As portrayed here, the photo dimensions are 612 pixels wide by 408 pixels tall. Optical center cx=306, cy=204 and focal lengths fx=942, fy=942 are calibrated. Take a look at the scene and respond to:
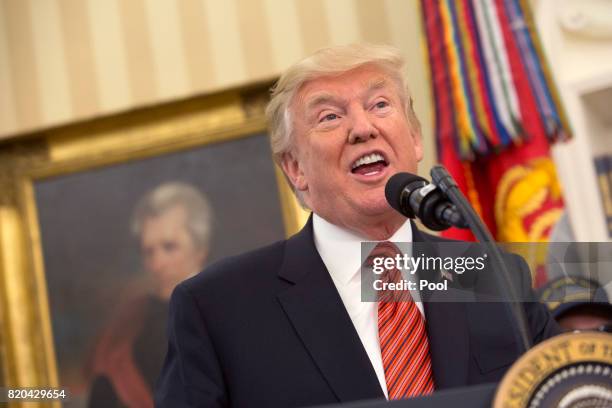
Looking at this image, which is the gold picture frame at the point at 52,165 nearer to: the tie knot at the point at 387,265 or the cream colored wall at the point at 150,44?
the cream colored wall at the point at 150,44

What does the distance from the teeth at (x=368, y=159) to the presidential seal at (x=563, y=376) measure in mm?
806

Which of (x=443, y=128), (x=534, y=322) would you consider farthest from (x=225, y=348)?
(x=443, y=128)

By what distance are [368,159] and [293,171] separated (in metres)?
0.26

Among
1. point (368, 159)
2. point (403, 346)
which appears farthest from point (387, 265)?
point (368, 159)

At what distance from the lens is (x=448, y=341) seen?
154cm

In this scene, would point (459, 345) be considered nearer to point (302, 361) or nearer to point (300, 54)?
point (302, 361)

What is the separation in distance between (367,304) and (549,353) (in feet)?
2.04

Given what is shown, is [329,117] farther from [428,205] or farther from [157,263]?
[157,263]

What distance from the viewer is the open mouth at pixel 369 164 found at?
5.90ft

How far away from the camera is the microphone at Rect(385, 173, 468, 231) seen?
47.1 inches

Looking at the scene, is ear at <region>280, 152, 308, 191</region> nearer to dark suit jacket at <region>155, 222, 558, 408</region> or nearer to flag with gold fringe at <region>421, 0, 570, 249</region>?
dark suit jacket at <region>155, 222, 558, 408</region>

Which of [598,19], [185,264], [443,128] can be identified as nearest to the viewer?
[443,128]

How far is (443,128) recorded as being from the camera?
3119 millimetres

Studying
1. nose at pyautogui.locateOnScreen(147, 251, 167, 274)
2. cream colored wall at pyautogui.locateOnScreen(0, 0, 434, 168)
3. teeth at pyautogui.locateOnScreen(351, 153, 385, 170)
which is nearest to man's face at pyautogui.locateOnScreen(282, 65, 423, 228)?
teeth at pyautogui.locateOnScreen(351, 153, 385, 170)
